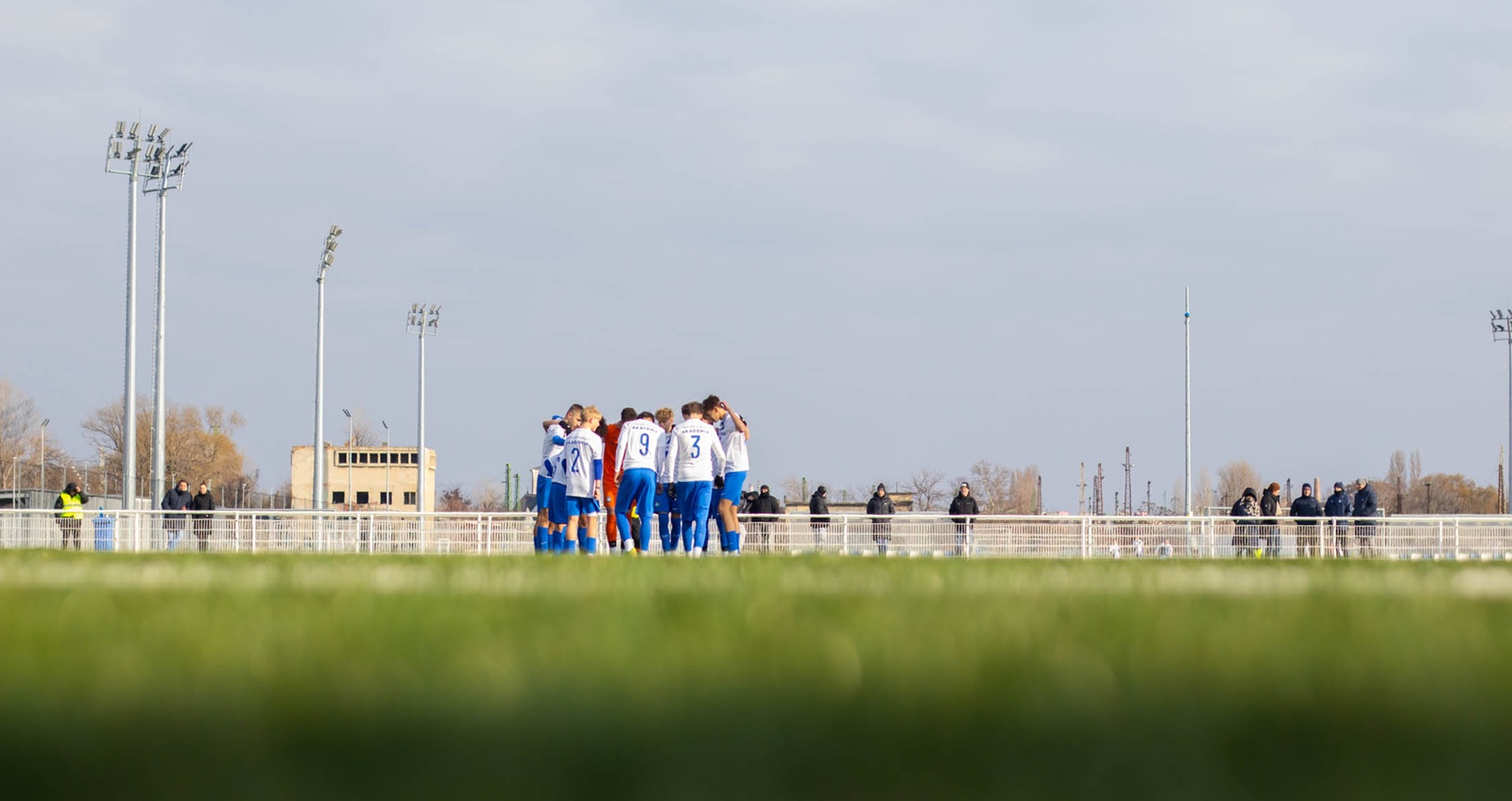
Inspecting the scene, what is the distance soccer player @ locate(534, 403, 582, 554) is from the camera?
19.4 meters

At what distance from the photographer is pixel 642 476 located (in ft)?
A: 64.3

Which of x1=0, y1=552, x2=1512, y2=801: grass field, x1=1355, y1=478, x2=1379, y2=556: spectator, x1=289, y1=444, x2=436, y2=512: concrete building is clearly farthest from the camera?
x1=289, y1=444, x2=436, y2=512: concrete building

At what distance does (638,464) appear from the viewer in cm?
1959

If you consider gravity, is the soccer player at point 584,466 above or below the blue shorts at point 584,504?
above

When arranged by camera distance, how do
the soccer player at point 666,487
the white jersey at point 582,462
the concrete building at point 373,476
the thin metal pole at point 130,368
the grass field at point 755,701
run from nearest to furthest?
the grass field at point 755,701
the white jersey at point 582,462
the soccer player at point 666,487
the thin metal pole at point 130,368
the concrete building at point 373,476

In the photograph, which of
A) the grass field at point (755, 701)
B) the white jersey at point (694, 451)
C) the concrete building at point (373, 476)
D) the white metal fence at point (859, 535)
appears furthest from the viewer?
the concrete building at point (373, 476)

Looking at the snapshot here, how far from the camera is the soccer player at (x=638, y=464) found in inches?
766

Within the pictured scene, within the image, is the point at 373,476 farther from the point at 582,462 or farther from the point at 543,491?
the point at 582,462

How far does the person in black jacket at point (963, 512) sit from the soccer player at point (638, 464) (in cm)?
999

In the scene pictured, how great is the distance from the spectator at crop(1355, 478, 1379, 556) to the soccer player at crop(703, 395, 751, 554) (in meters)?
13.5

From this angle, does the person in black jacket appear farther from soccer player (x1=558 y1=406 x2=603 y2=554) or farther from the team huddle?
soccer player (x1=558 y1=406 x2=603 y2=554)

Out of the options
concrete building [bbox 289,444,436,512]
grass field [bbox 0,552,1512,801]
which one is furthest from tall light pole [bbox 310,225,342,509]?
concrete building [bbox 289,444,436,512]

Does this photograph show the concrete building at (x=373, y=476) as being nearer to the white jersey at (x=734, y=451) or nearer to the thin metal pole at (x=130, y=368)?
the thin metal pole at (x=130, y=368)

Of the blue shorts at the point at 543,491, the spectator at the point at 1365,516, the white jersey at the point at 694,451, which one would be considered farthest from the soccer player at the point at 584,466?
the spectator at the point at 1365,516
